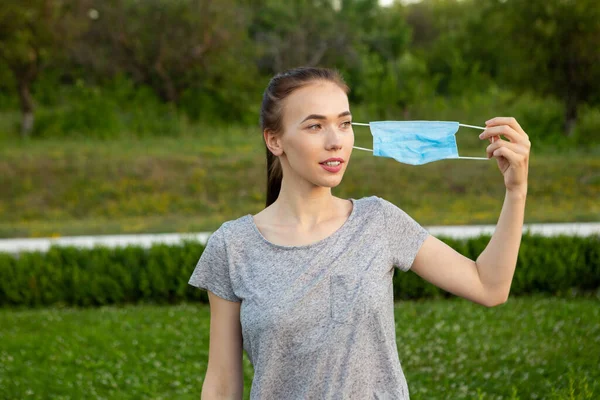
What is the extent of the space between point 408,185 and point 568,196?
2.97 m

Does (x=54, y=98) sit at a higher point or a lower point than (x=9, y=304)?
higher

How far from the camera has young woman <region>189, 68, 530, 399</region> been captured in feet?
6.51

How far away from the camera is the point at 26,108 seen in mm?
20484

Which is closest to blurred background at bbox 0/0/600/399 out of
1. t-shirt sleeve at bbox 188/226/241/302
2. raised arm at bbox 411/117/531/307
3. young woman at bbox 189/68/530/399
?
raised arm at bbox 411/117/531/307

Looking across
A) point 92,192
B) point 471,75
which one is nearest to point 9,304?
point 92,192

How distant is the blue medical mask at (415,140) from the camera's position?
7.57ft

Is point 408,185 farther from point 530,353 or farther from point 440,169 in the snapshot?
point 530,353

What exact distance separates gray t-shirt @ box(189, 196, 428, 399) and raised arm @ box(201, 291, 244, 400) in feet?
0.16

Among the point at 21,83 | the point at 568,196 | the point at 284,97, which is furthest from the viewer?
the point at 21,83

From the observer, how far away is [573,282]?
8.88m

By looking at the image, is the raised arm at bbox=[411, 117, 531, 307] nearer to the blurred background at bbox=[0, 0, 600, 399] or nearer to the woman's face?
the woman's face

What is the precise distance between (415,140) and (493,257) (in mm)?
409

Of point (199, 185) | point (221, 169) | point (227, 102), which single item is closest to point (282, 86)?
point (199, 185)

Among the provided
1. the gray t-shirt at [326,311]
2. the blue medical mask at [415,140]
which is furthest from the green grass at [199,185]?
the gray t-shirt at [326,311]
